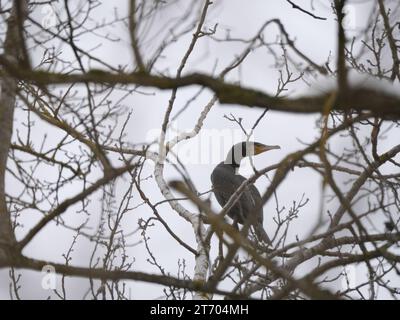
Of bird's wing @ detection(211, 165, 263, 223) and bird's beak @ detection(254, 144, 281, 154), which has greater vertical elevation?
bird's beak @ detection(254, 144, 281, 154)

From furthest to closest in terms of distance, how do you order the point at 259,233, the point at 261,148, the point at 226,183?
the point at 261,148 < the point at 226,183 < the point at 259,233

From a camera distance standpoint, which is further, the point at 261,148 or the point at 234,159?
the point at 234,159

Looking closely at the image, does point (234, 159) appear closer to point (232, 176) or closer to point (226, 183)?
point (232, 176)

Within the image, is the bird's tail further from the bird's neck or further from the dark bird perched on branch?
the bird's neck

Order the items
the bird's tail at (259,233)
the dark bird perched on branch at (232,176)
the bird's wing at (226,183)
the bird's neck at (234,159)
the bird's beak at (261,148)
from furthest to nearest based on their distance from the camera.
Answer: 1. the bird's neck at (234,159)
2. the bird's beak at (261,148)
3. the bird's wing at (226,183)
4. the dark bird perched on branch at (232,176)
5. the bird's tail at (259,233)

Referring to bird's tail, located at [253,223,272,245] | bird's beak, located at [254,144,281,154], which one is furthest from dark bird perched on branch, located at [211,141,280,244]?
bird's tail, located at [253,223,272,245]

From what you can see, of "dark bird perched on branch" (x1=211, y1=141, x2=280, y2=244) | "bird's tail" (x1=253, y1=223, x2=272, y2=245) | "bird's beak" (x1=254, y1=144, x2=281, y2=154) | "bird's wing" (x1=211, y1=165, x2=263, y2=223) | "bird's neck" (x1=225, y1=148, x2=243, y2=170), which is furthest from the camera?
"bird's neck" (x1=225, y1=148, x2=243, y2=170)

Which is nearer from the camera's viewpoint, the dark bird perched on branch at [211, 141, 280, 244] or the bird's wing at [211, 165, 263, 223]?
the dark bird perched on branch at [211, 141, 280, 244]

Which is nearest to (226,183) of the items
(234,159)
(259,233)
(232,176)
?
(232,176)

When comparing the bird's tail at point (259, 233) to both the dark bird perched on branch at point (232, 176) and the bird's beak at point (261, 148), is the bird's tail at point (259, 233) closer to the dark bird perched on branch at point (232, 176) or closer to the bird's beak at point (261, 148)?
the dark bird perched on branch at point (232, 176)

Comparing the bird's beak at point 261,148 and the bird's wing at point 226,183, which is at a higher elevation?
the bird's beak at point 261,148

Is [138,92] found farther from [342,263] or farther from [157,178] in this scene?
[157,178]

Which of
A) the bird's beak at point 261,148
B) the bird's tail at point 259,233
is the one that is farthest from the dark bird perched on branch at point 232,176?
the bird's tail at point 259,233

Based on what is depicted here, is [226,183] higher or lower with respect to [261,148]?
lower
